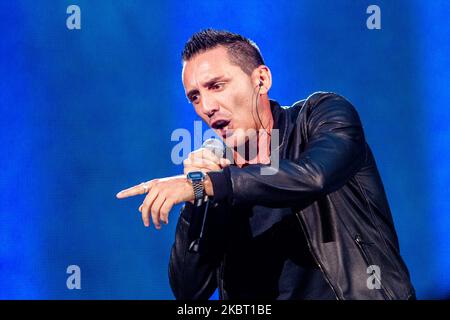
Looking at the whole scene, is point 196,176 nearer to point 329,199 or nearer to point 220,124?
point 329,199

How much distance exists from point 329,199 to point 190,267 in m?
0.47

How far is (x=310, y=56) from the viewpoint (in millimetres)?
2711

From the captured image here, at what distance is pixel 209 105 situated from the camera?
6.35 feet

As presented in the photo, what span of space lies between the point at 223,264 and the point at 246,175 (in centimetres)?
56

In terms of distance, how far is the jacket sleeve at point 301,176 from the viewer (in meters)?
1.42

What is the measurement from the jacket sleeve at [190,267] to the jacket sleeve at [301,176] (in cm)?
51

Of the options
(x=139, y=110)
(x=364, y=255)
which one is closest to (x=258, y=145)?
(x=364, y=255)

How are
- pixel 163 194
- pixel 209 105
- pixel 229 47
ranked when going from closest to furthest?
pixel 163 194
pixel 209 105
pixel 229 47

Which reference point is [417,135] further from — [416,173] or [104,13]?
[104,13]

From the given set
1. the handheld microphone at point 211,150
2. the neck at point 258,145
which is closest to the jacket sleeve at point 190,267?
the handheld microphone at point 211,150

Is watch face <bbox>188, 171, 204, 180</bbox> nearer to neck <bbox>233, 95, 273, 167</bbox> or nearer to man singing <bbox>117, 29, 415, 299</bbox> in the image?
man singing <bbox>117, 29, 415, 299</bbox>

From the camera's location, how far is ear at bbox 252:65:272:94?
81.2 inches

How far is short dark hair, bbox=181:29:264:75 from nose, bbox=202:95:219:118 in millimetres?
146

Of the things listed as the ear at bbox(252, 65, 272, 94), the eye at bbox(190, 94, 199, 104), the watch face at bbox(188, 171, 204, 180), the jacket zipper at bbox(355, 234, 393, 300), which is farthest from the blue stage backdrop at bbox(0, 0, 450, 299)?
the watch face at bbox(188, 171, 204, 180)
